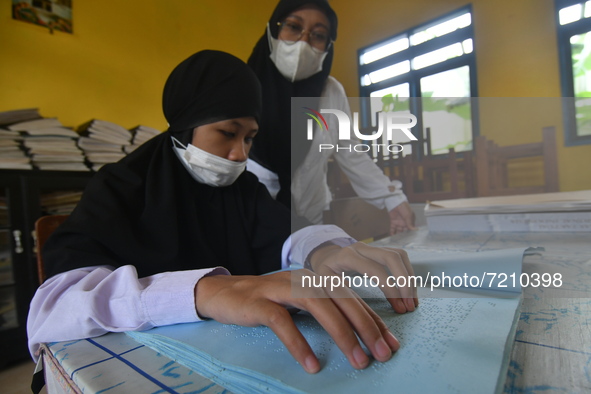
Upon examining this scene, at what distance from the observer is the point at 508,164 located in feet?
1.54

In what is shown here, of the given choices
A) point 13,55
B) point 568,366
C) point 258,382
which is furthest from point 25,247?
point 568,366

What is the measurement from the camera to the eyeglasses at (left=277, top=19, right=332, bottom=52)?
768 mm

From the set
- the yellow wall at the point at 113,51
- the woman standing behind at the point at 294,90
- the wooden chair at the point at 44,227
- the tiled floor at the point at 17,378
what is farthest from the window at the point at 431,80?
the tiled floor at the point at 17,378

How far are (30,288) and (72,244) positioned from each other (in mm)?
989

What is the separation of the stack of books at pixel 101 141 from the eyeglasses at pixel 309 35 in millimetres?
940

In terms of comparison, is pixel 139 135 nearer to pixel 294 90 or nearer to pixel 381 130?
pixel 294 90

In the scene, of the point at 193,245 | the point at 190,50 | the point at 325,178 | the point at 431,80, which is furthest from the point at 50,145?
the point at 431,80

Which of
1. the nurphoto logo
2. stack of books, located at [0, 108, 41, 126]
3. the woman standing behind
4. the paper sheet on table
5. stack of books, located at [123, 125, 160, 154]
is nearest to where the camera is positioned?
the paper sheet on table

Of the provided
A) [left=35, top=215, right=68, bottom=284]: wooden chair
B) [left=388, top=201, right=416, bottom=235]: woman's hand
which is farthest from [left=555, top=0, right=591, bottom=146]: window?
[left=35, top=215, right=68, bottom=284]: wooden chair

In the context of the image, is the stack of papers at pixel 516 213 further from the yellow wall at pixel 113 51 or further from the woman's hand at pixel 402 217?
the yellow wall at pixel 113 51

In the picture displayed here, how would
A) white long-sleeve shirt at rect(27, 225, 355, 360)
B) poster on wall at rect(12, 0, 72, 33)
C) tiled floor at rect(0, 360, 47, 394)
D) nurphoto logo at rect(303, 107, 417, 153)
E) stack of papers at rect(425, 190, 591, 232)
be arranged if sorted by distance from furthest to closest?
poster on wall at rect(12, 0, 72, 33) → tiled floor at rect(0, 360, 47, 394) → stack of papers at rect(425, 190, 591, 232) → nurphoto logo at rect(303, 107, 417, 153) → white long-sleeve shirt at rect(27, 225, 355, 360)

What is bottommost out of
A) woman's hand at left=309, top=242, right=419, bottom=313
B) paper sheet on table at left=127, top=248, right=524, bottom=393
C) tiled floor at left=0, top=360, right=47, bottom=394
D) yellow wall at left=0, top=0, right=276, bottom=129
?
tiled floor at left=0, top=360, right=47, bottom=394

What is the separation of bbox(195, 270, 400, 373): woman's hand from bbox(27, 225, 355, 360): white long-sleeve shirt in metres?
0.02

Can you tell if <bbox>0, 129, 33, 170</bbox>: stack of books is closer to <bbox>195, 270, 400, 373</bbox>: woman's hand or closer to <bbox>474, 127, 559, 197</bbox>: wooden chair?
<bbox>195, 270, 400, 373</bbox>: woman's hand
